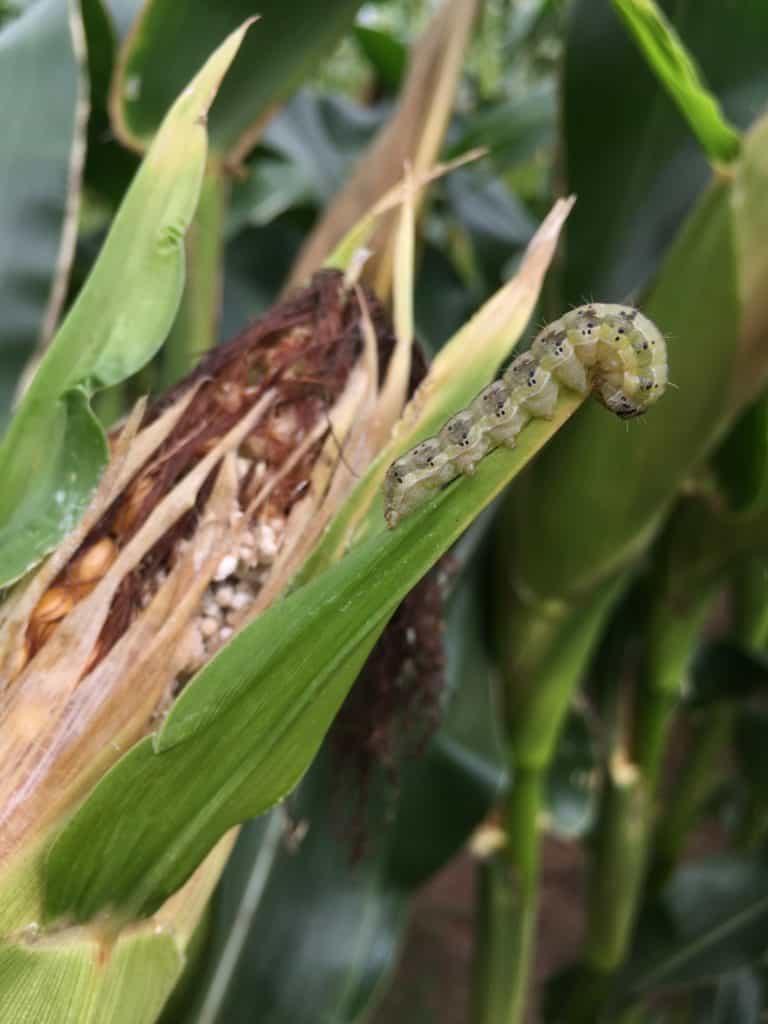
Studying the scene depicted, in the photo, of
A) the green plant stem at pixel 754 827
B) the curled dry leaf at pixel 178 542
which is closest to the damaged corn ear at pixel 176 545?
the curled dry leaf at pixel 178 542

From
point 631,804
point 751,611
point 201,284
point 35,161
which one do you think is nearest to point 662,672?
point 631,804

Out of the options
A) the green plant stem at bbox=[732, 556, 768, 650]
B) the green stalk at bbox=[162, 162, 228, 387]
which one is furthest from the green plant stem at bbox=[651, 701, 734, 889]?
the green stalk at bbox=[162, 162, 228, 387]

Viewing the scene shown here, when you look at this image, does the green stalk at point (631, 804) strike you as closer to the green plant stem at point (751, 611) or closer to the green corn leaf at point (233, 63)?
the green plant stem at point (751, 611)

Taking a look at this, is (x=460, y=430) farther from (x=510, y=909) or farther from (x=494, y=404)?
(x=510, y=909)

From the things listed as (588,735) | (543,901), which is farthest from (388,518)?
(543,901)

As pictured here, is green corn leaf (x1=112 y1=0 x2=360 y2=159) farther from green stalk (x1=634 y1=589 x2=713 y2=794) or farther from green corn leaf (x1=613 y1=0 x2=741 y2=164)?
green stalk (x1=634 y1=589 x2=713 y2=794)
